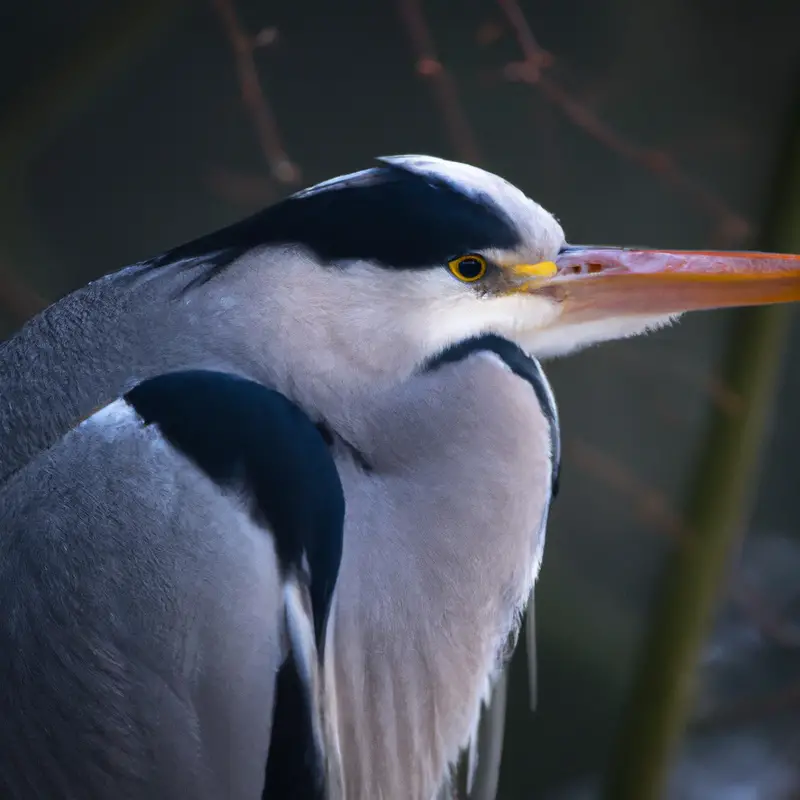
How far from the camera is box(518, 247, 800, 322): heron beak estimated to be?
577 mm

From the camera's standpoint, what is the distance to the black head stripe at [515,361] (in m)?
0.56

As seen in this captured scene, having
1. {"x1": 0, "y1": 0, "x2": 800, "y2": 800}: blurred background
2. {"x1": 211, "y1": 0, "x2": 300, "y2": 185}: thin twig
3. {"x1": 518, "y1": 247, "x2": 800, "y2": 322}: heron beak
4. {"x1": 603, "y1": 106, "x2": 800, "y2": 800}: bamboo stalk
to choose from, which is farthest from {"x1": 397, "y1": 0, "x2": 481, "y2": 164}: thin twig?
{"x1": 518, "y1": 247, "x2": 800, "y2": 322}: heron beak

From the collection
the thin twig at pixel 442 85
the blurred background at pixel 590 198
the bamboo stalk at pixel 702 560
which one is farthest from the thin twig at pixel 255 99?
the bamboo stalk at pixel 702 560

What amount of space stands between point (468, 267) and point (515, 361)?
7cm

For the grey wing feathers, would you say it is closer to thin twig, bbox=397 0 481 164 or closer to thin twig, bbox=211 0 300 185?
thin twig, bbox=211 0 300 185

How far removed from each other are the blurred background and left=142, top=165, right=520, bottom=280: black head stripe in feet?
1.51

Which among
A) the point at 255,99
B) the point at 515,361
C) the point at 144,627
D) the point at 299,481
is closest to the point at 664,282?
the point at 515,361

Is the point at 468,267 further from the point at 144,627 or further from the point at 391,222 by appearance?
the point at 144,627

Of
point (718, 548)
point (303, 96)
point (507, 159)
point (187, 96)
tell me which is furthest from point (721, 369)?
point (187, 96)

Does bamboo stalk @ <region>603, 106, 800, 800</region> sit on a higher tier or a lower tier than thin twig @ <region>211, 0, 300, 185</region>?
lower

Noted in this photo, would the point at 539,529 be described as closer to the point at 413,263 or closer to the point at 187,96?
the point at 413,263

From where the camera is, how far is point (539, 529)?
1.92 feet

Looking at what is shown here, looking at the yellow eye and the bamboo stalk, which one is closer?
the yellow eye

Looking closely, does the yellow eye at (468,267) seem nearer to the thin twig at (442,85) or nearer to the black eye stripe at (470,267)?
the black eye stripe at (470,267)
